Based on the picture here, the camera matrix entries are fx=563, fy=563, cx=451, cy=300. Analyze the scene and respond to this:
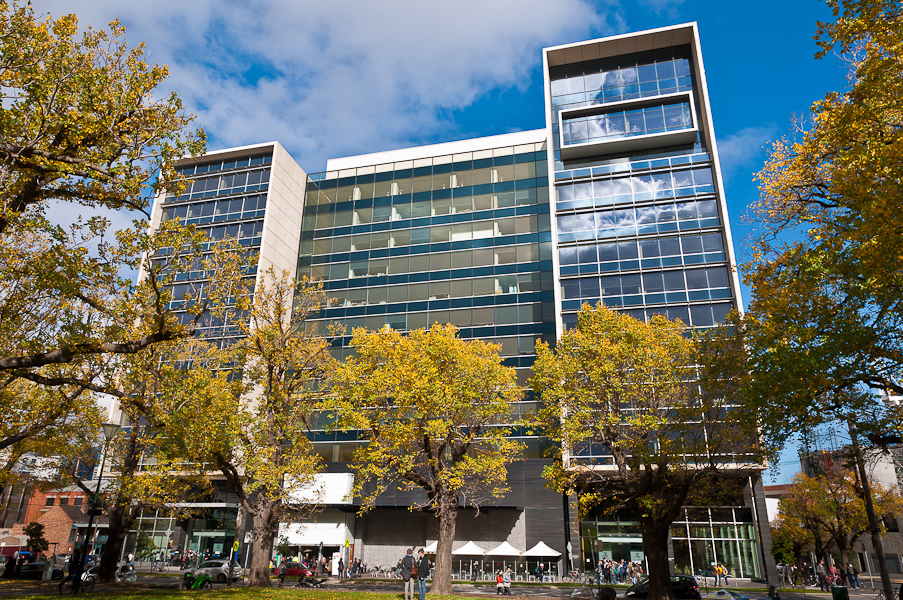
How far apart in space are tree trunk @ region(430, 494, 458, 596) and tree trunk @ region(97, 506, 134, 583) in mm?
14740

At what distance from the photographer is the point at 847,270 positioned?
541 inches

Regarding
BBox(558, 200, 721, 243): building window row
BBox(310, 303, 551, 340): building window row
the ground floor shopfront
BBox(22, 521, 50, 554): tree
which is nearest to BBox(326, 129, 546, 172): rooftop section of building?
BBox(558, 200, 721, 243): building window row

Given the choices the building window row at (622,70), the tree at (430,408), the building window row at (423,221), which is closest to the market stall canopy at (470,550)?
the tree at (430,408)

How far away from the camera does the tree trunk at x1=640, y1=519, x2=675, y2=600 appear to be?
2123 cm

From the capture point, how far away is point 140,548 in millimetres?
46031

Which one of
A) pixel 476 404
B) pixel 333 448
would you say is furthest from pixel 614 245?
pixel 333 448

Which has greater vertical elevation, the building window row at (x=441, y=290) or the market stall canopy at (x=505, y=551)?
the building window row at (x=441, y=290)

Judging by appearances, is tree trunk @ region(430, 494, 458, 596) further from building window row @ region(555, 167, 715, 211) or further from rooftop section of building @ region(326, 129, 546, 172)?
rooftop section of building @ region(326, 129, 546, 172)

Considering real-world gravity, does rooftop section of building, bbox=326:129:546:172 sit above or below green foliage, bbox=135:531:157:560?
above

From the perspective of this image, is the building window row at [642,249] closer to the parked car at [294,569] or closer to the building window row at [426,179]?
the building window row at [426,179]

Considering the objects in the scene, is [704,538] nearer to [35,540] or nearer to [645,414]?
[645,414]

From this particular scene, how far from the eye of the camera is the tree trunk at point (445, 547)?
22391mm

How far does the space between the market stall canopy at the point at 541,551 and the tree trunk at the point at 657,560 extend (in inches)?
593

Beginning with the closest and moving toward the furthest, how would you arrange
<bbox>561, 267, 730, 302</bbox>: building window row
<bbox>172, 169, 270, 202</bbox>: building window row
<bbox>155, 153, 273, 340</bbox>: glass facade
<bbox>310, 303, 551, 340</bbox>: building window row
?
<bbox>561, 267, 730, 302</bbox>: building window row → <bbox>310, 303, 551, 340</bbox>: building window row → <bbox>155, 153, 273, 340</bbox>: glass facade → <bbox>172, 169, 270, 202</bbox>: building window row
